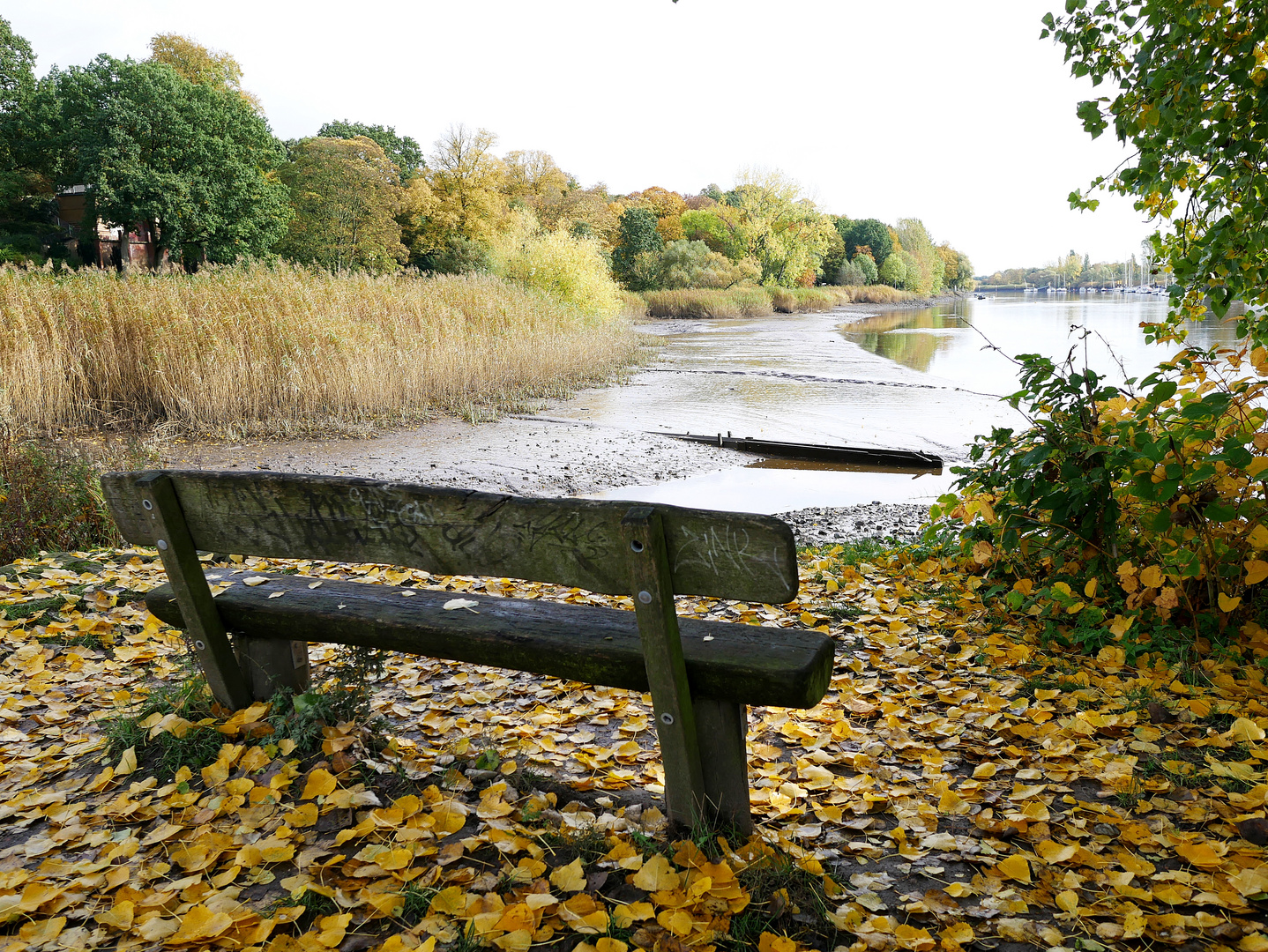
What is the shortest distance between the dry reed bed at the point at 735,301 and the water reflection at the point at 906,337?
584cm

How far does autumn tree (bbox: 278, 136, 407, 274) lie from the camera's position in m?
34.6

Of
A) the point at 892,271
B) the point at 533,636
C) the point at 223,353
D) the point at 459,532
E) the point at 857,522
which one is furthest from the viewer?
the point at 892,271

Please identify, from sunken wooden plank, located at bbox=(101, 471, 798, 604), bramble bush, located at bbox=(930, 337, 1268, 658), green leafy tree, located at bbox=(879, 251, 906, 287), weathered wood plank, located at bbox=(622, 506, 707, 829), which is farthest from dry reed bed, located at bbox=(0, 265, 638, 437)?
green leafy tree, located at bbox=(879, 251, 906, 287)

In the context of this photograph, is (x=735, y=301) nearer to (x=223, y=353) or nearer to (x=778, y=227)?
(x=778, y=227)

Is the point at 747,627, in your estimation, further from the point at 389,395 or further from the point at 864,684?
the point at 389,395

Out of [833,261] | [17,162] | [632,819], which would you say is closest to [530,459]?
[632,819]

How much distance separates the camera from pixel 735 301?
45.8 m

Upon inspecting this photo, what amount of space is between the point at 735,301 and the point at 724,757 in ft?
148

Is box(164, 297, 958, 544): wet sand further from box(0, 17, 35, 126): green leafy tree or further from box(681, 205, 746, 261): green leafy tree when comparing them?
box(681, 205, 746, 261): green leafy tree

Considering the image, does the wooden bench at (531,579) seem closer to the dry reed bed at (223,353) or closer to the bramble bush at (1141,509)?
the bramble bush at (1141,509)

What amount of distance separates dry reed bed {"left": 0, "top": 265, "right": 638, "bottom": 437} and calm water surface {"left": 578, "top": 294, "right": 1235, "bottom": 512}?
275cm

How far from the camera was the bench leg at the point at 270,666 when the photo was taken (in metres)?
2.83

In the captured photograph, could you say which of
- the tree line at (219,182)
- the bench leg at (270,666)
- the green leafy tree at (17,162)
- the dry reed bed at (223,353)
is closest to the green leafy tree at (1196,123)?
the bench leg at (270,666)

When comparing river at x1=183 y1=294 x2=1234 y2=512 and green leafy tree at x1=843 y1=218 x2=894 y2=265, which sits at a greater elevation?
green leafy tree at x1=843 y1=218 x2=894 y2=265
